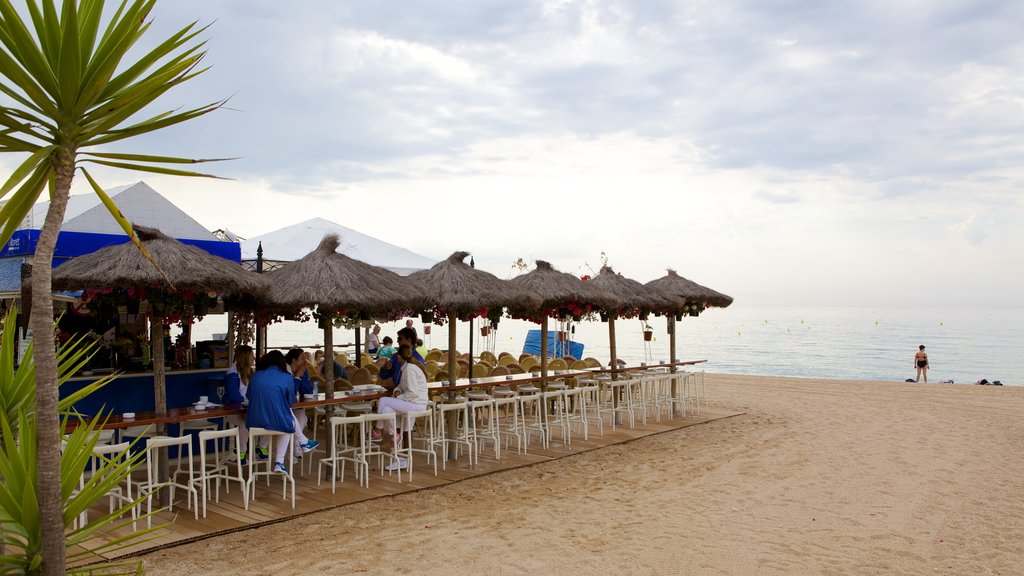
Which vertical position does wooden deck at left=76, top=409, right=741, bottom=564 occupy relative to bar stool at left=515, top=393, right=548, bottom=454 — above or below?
below

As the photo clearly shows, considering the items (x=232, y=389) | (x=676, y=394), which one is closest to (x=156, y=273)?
(x=232, y=389)

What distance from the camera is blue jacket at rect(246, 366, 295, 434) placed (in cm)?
664

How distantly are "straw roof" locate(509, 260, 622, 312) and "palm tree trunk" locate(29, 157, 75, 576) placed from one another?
7.61 metres

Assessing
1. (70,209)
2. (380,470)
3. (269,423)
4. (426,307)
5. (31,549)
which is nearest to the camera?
(31,549)

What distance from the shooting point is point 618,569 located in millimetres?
5297

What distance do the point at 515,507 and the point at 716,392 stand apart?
11.6 meters

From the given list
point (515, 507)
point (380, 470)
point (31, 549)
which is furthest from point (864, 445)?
point (31, 549)

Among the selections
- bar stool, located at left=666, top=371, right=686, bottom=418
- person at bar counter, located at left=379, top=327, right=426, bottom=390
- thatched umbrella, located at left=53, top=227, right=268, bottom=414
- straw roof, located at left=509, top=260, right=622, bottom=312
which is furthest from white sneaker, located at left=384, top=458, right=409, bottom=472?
bar stool, located at left=666, top=371, right=686, bottom=418

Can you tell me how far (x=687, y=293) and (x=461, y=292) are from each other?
5704 millimetres

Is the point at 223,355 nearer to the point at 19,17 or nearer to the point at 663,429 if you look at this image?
the point at 663,429

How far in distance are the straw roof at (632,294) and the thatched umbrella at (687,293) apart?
1.03ft

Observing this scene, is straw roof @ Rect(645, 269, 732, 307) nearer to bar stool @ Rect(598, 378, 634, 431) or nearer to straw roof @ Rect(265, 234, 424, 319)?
bar stool @ Rect(598, 378, 634, 431)

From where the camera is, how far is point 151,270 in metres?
6.17

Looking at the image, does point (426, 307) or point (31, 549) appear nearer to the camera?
point (31, 549)
